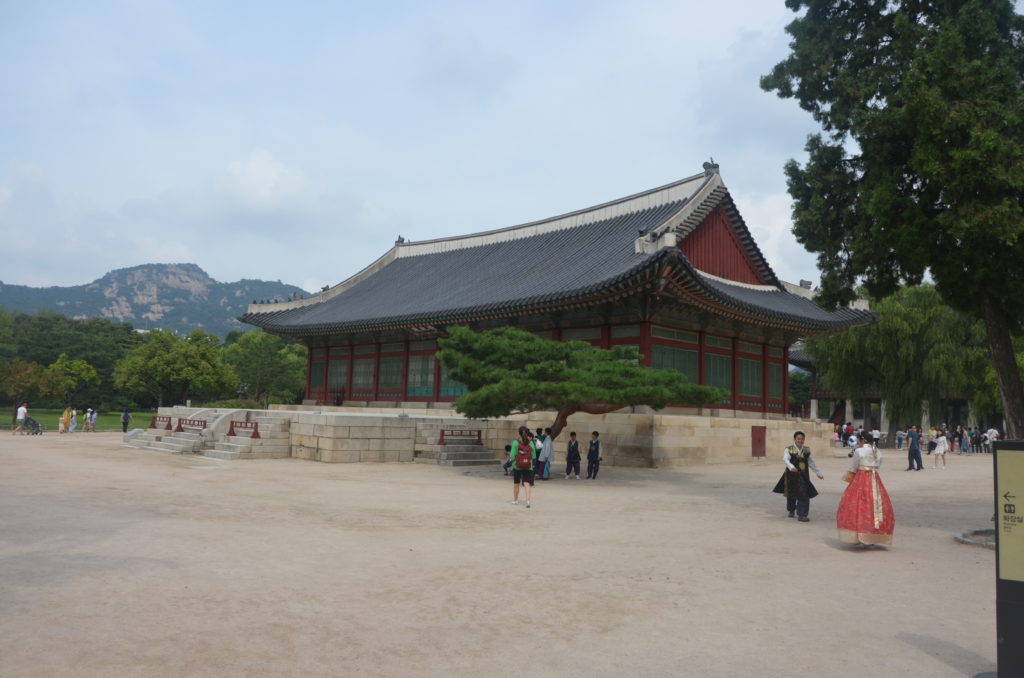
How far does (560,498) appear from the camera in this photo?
14.9 meters

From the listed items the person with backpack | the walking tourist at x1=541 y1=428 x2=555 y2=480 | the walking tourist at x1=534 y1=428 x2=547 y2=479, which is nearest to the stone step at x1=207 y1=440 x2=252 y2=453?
the walking tourist at x1=534 y1=428 x2=547 y2=479

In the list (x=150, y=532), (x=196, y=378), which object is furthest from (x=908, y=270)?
(x=196, y=378)

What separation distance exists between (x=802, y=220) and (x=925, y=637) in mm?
8646

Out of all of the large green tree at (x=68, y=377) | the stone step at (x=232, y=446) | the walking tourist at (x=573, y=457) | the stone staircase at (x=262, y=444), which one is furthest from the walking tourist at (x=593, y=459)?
the large green tree at (x=68, y=377)

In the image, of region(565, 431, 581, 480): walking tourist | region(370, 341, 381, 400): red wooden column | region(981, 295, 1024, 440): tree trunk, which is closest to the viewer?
region(981, 295, 1024, 440): tree trunk

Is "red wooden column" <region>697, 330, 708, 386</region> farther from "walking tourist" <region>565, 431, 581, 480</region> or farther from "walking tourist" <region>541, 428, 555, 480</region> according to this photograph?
"walking tourist" <region>541, 428, 555, 480</region>

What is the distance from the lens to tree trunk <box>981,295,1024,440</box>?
1085 centimetres

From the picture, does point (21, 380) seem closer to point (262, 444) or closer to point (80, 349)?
point (80, 349)

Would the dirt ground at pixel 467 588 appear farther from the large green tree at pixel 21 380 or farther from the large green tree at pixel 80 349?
the large green tree at pixel 80 349

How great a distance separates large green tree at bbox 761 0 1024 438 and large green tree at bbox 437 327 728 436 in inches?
212

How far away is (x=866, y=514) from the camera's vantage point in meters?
9.60

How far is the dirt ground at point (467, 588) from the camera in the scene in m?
5.16

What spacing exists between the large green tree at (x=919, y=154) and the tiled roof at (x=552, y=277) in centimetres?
788

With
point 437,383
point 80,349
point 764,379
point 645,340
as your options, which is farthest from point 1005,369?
point 80,349
